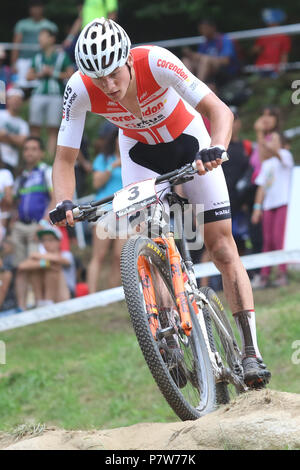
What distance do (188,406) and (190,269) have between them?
944 mm

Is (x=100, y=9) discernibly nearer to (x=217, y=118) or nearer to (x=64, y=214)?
(x=217, y=118)

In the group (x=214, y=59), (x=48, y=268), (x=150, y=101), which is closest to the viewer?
(x=150, y=101)

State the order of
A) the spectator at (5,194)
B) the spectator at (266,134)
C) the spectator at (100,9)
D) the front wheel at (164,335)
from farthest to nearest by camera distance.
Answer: the spectator at (100,9), the spectator at (5,194), the spectator at (266,134), the front wheel at (164,335)

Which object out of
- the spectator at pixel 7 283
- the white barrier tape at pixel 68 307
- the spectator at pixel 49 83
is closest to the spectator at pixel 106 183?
the white barrier tape at pixel 68 307

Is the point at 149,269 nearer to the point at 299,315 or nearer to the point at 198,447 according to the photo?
the point at 198,447

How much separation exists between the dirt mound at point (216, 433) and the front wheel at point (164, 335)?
191 millimetres

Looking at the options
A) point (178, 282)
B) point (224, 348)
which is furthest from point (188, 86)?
Result: point (224, 348)

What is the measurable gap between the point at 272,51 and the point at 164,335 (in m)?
10.4

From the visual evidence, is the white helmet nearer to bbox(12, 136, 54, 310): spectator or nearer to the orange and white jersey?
the orange and white jersey

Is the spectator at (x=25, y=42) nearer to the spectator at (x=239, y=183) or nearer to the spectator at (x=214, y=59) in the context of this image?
the spectator at (x=214, y=59)

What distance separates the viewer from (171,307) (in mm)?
4703

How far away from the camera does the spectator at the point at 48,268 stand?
9.59 metres

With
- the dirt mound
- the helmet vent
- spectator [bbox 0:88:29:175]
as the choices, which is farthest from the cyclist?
spectator [bbox 0:88:29:175]

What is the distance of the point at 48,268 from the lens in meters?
9.59
